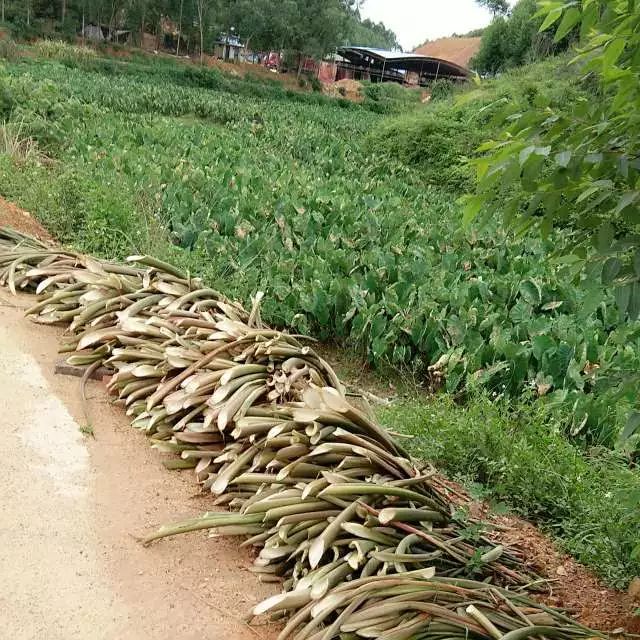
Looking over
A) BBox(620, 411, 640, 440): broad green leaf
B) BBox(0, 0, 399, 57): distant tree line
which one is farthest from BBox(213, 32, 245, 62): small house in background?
BBox(620, 411, 640, 440): broad green leaf

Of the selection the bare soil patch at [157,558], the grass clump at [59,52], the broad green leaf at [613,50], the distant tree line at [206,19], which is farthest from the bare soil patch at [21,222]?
the distant tree line at [206,19]

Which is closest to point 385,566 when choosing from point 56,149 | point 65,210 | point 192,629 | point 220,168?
point 192,629

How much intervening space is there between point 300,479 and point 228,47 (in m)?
58.6

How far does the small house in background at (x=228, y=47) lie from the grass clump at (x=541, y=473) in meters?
55.2

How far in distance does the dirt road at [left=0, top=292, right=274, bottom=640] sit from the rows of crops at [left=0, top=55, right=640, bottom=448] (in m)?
1.79

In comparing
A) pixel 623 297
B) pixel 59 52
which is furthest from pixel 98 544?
pixel 59 52

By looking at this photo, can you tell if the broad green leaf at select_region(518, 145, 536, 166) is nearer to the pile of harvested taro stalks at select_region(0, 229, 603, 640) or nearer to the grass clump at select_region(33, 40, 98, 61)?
the pile of harvested taro stalks at select_region(0, 229, 603, 640)

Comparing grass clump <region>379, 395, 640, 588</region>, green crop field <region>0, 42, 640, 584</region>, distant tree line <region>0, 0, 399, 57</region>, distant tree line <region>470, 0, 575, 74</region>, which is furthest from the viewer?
distant tree line <region>0, 0, 399, 57</region>

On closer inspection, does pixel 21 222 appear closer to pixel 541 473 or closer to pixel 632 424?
pixel 541 473

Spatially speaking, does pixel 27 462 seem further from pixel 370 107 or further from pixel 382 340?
pixel 370 107

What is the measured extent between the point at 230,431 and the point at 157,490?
48 cm

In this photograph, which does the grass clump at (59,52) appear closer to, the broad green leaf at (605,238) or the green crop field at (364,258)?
the green crop field at (364,258)

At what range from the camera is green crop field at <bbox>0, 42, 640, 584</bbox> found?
452cm

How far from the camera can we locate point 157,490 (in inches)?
139
